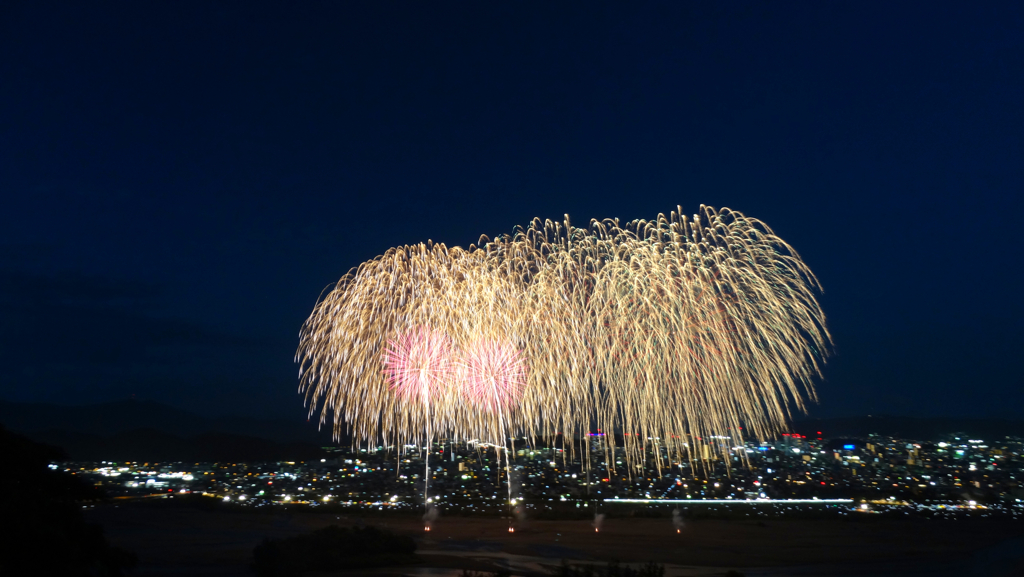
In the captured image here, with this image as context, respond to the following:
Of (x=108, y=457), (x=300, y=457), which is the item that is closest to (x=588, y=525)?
(x=300, y=457)

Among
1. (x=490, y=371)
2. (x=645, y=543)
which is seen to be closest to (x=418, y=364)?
(x=490, y=371)

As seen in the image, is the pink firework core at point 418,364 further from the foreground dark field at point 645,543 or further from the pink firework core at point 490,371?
the foreground dark field at point 645,543

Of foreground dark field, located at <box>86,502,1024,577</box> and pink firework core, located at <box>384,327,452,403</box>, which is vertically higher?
pink firework core, located at <box>384,327,452,403</box>

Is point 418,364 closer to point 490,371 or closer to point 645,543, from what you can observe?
point 490,371

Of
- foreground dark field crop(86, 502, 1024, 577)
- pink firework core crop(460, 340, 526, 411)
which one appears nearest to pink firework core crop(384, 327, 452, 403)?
pink firework core crop(460, 340, 526, 411)

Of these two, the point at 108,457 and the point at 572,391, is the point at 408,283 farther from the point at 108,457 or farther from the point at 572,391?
the point at 108,457

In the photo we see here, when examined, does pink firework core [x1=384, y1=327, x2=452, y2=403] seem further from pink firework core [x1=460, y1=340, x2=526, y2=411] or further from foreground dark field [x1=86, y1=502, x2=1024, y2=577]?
foreground dark field [x1=86, y1=502, x2=1024, y2=577]
